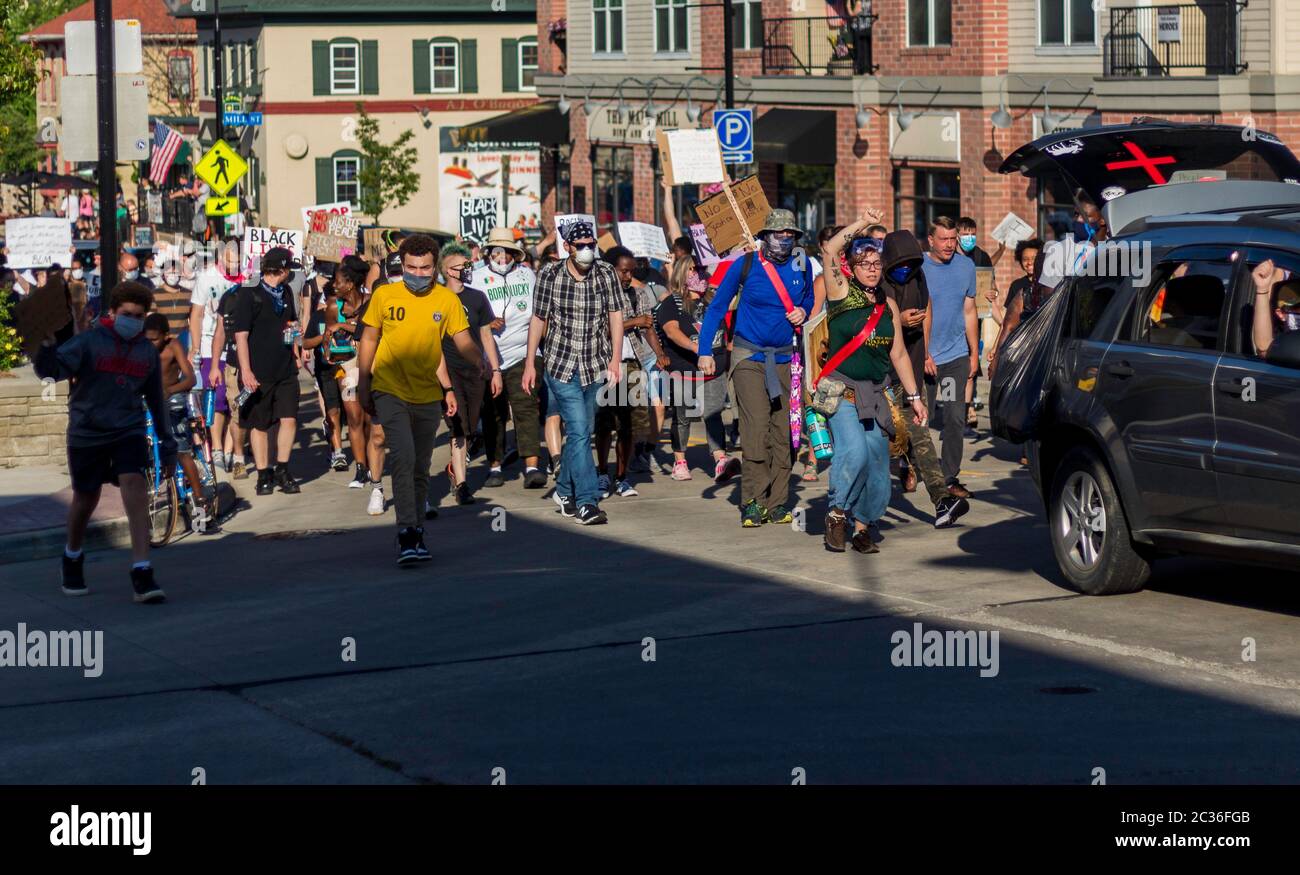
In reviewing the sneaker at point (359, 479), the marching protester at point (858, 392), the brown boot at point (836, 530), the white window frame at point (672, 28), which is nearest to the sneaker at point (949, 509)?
the marching protester at point (858, 392)

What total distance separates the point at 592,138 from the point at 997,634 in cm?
3599

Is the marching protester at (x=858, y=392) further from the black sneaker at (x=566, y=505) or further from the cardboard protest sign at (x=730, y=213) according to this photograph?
the cardboard protest sign at (x=730, y=213)

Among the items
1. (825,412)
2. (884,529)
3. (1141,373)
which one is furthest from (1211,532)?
(884,529)

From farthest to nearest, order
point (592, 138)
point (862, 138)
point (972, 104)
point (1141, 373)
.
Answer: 1. point (592, 138)
2. point (862, 138)
3. point (972, 104)
4. point (1141, 373)

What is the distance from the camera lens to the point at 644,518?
13.9 m

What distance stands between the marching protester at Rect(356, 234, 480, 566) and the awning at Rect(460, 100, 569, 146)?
32803 mm

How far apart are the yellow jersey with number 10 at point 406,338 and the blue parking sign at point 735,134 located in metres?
15.2

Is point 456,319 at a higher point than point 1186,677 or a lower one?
higher

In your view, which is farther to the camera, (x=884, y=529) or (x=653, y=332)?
(x=653, y=332)

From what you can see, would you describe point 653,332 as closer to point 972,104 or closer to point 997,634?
point 997,634

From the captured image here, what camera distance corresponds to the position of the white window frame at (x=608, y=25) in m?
42.7

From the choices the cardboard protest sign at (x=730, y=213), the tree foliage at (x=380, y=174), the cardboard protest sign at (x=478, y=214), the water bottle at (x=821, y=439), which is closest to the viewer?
the water bottle at (x=821, y=439)
